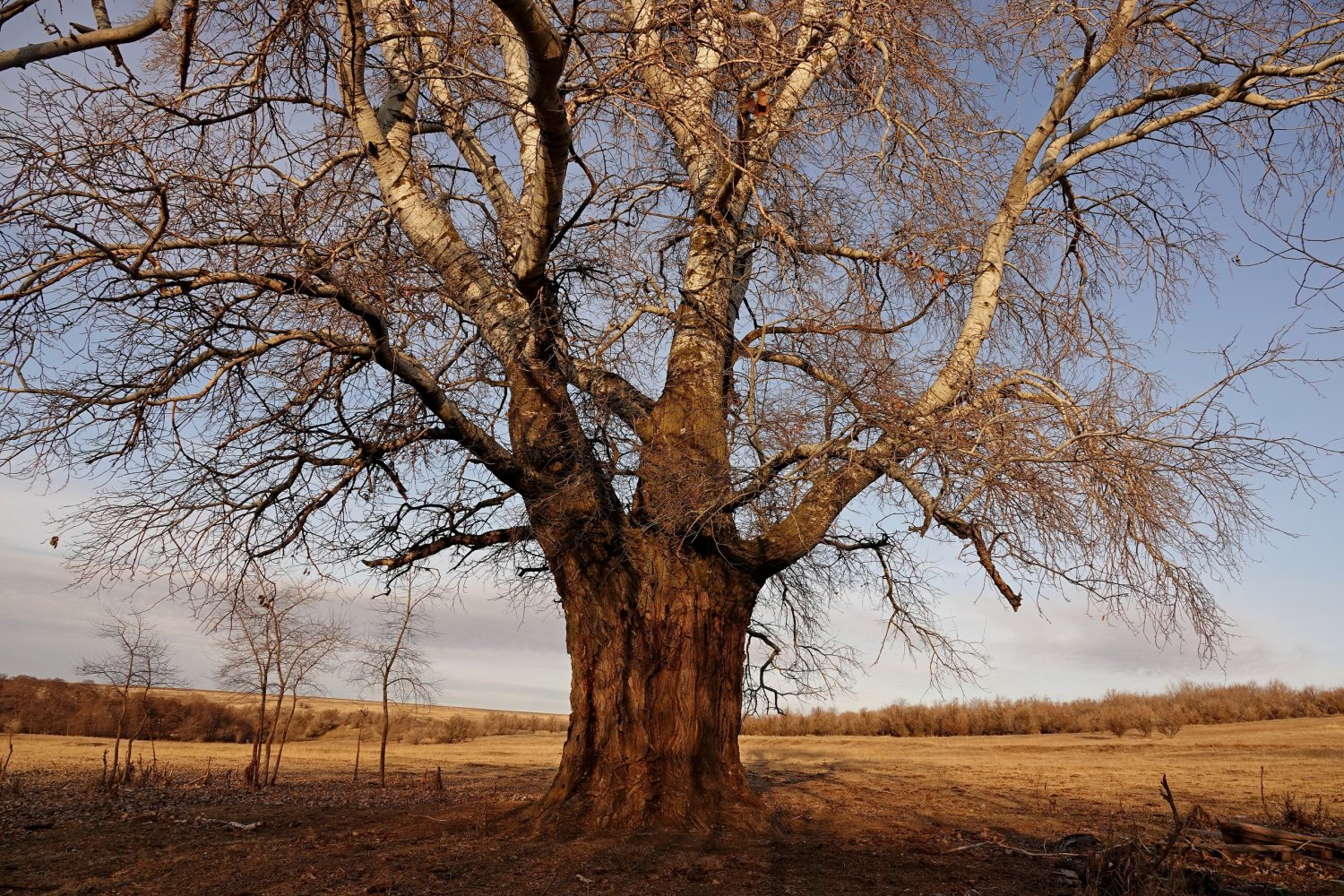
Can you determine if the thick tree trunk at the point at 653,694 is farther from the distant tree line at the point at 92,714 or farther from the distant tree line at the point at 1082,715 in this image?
the distant tree line at the point at 92,714

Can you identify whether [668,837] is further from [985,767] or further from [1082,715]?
[1082,715]

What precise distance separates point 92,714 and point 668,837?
87.6 feet

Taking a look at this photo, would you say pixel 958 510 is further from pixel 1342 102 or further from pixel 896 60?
pixel 1342 102

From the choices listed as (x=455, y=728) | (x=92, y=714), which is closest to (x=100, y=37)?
(x=92, y=714)

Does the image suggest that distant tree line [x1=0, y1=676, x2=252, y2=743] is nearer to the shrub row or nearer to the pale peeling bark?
the shrub row

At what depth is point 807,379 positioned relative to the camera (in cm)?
795

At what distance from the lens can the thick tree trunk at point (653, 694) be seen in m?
7.74

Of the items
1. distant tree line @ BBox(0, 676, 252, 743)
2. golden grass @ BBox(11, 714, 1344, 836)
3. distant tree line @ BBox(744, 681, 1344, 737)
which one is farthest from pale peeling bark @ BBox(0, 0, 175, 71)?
distant tree line @ BBox(0, 676, 252, 743)

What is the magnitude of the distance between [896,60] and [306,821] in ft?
27.6

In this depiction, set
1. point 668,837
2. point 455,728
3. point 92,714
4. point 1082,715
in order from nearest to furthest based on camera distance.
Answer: point 668,837, point 1082,715, point 92,714, point 455,728

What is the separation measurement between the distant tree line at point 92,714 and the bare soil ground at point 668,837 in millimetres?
12780

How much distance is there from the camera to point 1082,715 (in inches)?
915

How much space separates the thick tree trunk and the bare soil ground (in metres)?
0.48

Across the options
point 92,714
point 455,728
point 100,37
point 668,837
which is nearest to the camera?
point 100,37
